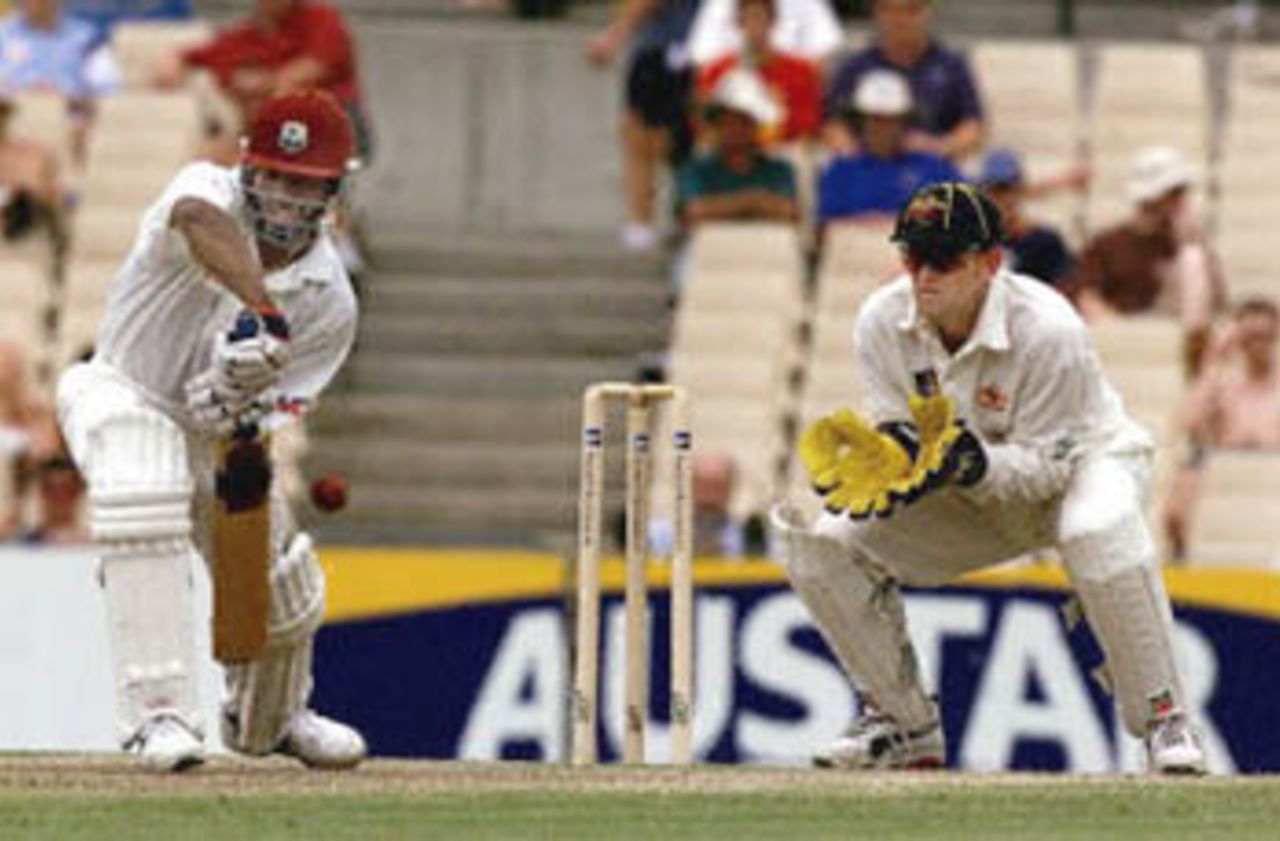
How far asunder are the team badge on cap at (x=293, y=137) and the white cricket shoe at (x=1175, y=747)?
242cm

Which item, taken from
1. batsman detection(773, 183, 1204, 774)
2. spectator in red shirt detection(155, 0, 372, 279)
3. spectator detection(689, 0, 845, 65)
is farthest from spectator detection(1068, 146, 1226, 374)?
batsman detection(773, 183, 1204, 774)

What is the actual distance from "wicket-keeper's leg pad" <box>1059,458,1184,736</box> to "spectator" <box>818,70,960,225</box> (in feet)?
18.1

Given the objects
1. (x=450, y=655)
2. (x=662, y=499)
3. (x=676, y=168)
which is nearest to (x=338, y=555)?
(x=450, y=655)

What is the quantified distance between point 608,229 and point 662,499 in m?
2.77

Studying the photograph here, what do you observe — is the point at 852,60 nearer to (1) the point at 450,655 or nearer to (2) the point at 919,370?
(1) the point at 450,655

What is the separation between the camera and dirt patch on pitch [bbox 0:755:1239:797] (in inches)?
379

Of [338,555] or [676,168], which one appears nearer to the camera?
[338,555]

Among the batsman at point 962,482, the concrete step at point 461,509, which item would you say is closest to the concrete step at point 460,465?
the concrete step at point 461,509

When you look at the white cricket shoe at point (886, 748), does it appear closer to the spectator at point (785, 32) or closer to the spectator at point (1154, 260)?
the spectator at point (1154, 260)

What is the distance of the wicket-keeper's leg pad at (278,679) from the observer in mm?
10672

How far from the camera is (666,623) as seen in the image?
14.0 m

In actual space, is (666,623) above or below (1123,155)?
below

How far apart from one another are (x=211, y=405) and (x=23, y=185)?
22.6 feet

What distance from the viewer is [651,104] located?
1727 centimetres
